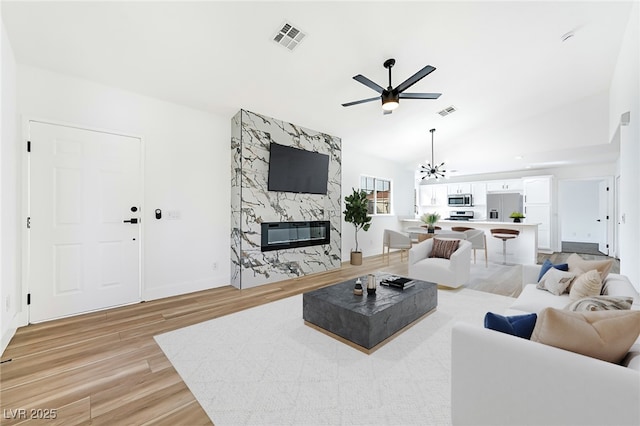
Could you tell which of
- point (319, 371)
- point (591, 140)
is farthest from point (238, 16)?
point (591, 140)

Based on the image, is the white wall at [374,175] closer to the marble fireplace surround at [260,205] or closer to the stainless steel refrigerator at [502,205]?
the marble fireplace surround at [260,205]

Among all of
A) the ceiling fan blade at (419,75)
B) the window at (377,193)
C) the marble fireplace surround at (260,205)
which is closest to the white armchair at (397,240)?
the window at (377,193)

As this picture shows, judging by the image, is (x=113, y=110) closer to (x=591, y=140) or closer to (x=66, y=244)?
(x=66, y=244)

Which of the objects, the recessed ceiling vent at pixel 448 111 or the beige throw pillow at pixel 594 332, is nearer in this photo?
the beige throw pillow at pixel 594 332

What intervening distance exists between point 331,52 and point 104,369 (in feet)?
13.4

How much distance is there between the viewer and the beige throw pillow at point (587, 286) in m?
2.19

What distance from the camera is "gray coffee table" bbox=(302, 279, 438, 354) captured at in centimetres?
240

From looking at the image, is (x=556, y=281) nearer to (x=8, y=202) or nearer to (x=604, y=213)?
(x=8, y=202)

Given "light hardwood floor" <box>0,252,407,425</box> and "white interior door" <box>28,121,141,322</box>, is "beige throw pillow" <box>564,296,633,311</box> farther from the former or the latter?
"white interior door" <box>28,121,141,322</box>

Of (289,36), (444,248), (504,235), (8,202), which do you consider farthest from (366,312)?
(504,235)

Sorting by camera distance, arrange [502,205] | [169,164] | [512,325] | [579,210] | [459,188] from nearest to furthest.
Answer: [512,325], [169,164], [502,205], [459,188], [579,210]

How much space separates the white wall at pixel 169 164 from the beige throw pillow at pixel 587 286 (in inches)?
175

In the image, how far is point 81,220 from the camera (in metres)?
3.30

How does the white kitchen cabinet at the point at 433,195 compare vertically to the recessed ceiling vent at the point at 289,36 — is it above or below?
below
